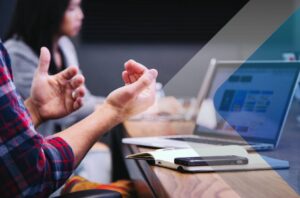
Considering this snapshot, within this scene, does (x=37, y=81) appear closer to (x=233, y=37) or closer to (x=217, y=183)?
(x=217, y=183)

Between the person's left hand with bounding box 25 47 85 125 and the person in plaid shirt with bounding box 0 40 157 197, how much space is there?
34mm

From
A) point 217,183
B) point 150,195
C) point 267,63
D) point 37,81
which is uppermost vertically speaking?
point 267,63

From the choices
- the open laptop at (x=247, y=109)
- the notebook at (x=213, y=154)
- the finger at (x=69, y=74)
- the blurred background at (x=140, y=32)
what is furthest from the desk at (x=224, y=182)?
the blurred background at (x=140, y=32)

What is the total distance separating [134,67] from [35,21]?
5.74 feet

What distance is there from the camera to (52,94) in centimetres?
169

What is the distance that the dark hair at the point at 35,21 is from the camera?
2.93 m

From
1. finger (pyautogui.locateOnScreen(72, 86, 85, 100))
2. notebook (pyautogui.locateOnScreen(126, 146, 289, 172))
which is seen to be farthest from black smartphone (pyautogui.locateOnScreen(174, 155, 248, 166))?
finger (pyautogui.locateOnScreen(72, 86, 85, 100))

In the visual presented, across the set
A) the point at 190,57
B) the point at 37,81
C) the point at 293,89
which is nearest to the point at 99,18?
the point at 190,57

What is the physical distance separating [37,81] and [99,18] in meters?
3.44

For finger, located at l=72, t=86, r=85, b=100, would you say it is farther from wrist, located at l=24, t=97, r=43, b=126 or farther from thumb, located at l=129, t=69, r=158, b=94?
thumb, located at l=129, t=69, r=158, b=94

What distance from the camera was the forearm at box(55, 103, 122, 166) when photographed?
1.23 m

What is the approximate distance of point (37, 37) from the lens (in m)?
2.95

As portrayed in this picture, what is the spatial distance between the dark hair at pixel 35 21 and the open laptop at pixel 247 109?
141 cm
